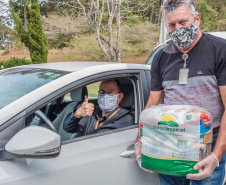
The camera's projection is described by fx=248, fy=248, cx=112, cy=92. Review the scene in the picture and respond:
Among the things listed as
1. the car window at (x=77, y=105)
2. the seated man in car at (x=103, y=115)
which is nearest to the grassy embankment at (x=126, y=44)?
the car window at (x=77, y=105)

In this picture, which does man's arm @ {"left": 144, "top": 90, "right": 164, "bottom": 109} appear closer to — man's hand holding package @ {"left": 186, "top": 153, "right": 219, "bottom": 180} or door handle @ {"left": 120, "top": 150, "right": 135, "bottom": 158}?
door handle @ {"left": 120, "top": 150, "right": 135, "bottom": 158}

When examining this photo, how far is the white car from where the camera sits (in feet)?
4.30

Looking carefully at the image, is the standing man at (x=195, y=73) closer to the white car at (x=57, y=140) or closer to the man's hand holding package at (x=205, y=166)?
the man's hand holding package at (x=205, y=166)

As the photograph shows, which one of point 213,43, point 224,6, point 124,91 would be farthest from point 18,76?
point 224,6

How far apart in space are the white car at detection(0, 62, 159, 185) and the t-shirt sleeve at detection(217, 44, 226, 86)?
71 centimetres

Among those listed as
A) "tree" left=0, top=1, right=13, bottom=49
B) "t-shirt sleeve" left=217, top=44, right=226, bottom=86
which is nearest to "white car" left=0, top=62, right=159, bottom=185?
"t-shirt sleeve" left=217, top=44, right=226, bottom=86

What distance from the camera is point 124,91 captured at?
7.79 ft

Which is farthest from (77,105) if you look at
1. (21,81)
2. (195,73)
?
(195,73)

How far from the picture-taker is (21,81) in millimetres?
1998

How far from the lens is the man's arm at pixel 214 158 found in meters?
1.41

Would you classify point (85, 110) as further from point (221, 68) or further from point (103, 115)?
point (221, 68)

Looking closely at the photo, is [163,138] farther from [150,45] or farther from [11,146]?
[150,45]

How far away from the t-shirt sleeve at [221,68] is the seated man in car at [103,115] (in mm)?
821

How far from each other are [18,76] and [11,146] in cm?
99
